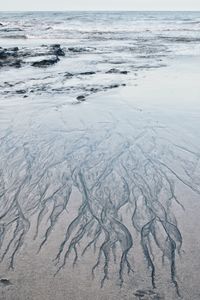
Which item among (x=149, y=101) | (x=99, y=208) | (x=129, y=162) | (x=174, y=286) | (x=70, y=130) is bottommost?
(x=174, y=286)

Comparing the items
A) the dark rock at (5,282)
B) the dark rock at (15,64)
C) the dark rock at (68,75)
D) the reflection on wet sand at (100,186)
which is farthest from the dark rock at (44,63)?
the dark rock at (5,282)

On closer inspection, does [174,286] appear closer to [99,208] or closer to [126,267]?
[126,267]

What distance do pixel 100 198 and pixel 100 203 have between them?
10 cm

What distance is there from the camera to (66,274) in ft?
9.36

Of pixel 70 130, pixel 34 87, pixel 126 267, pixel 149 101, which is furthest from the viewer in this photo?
pixel 34 87

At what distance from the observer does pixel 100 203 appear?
391 centimetres

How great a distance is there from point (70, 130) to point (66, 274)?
347 cm

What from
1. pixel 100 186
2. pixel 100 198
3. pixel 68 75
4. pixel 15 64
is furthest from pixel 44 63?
pixel 100 198

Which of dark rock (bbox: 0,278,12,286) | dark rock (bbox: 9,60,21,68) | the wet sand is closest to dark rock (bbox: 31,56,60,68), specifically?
dark rock (bbox: 9,60,21,68)

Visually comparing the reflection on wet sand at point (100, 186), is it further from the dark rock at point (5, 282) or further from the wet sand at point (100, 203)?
the dark rock at point (5, 282)

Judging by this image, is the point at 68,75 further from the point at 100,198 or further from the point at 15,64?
the point at 100,198

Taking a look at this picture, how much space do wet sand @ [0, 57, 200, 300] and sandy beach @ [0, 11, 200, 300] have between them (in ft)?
0.03

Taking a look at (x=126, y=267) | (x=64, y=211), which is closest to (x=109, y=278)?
(x=126, y=267)

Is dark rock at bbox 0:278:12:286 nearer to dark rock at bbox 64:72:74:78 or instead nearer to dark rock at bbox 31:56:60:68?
dark rock at bbox 64:72:74:78
